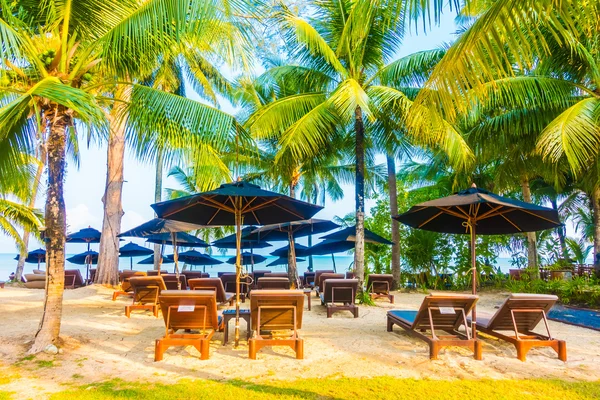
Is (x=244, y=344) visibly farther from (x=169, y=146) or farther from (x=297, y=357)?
(x=169, y=146)

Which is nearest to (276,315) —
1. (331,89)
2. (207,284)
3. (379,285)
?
(207,284)

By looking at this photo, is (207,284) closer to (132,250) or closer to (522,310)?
(522,310)

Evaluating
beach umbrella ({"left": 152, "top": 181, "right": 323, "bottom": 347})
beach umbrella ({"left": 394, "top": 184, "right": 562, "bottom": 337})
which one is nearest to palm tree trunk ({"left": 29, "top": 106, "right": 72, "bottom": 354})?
beach umbrella ({"left": 152, "top": 181, "right": 323, "bottom": 347})

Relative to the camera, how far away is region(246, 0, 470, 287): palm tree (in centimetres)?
1007

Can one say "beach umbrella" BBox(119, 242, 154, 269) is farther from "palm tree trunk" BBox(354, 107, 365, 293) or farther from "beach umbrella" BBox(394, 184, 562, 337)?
"beach umbrella" BBox(394, 184, 562, 337)

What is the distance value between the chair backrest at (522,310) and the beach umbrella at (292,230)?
6.17 meters

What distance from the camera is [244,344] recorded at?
559 cm

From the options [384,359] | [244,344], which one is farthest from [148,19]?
[384,359]

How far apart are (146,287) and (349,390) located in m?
5.40

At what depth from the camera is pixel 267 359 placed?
485 cm

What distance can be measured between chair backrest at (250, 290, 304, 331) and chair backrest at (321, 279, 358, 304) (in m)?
2.89

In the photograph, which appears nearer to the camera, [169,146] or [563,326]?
[169,146]

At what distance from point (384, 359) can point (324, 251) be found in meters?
7.27

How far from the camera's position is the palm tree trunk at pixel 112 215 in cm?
1318
